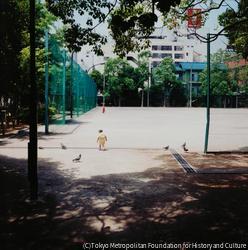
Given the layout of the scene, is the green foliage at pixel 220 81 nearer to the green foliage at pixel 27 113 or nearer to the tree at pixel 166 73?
the tree at pixel 166 73

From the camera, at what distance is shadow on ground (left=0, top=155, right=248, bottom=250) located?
3.92 metres

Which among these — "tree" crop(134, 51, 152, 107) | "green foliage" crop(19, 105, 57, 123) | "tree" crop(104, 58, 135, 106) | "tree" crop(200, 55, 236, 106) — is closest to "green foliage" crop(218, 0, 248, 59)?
"green foliage" crop(19, 105, 57, 123)

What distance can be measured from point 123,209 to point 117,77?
62.0 m

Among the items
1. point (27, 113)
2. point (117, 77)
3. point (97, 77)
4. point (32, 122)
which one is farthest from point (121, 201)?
point (97, 77)

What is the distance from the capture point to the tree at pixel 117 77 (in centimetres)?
6506

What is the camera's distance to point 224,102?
4197cm

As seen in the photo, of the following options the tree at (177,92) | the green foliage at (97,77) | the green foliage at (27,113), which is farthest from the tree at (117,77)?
the green foliage at (27,113)

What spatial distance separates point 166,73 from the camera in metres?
67.7

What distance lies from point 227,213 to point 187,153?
209 inches

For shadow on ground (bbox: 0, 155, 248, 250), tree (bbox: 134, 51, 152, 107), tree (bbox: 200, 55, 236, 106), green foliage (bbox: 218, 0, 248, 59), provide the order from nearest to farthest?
shadow on ground (bbox: 0, 155, 248, 250) → green foliage (bbox: 218, 0, 248, 59) → tree (bbox: 200, 55, 236, 106) → tree (bbox: 134, 51, 152, 107)

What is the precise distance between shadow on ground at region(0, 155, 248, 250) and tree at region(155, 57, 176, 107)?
62.2m

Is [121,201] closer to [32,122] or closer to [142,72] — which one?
[32,122]

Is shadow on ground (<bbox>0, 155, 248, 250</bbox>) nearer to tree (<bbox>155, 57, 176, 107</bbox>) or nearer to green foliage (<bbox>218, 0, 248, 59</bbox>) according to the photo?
green foliage (<bbox>218, 0, 248, 59</bbox>)

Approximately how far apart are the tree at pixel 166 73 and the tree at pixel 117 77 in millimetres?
6842
